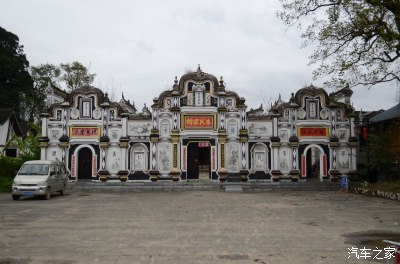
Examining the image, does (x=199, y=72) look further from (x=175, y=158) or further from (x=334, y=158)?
(x=334, y=158)

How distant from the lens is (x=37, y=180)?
18172 millimetres

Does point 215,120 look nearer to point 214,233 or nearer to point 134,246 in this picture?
point 214,233

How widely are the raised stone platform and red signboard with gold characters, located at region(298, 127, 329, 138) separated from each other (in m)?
3.10

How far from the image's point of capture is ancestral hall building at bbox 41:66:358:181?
26.0 meters

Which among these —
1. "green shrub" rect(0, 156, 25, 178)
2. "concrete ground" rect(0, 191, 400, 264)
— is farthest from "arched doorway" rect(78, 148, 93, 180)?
"concrete ground" rect(0, 191, 400, 264)

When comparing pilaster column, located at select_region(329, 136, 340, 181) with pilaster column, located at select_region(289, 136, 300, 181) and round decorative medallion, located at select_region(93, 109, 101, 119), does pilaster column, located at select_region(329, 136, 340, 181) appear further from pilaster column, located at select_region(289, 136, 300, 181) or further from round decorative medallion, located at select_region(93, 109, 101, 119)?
round decorative medallion, located at select_region(93, 109, 101, 119)

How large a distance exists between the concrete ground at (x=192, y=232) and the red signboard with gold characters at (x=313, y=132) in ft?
35.2

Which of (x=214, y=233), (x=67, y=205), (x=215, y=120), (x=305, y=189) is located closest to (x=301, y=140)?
(x=305, y=189)

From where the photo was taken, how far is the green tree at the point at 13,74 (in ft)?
144

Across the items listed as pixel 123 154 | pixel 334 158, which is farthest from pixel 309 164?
pixel 123 154

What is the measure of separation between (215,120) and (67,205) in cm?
1238

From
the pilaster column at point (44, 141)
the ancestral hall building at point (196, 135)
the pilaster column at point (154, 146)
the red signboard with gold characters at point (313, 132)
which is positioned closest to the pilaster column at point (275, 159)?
the ancestral hall building at point (196, 135)

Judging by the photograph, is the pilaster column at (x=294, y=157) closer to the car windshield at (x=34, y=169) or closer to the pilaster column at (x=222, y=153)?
the pilaster column at (x=222, y=153)

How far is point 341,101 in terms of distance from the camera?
93.9ft
